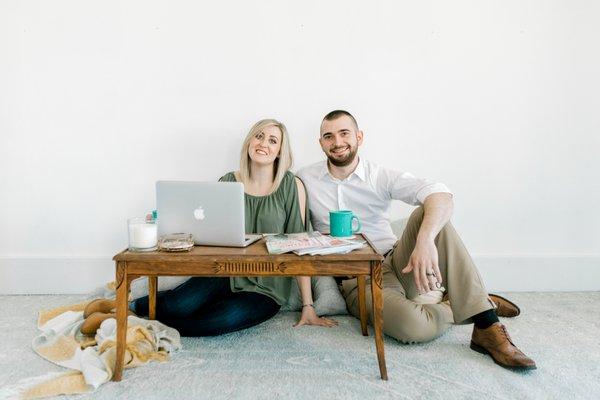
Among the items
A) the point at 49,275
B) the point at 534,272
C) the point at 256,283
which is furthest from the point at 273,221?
the point at 534,272

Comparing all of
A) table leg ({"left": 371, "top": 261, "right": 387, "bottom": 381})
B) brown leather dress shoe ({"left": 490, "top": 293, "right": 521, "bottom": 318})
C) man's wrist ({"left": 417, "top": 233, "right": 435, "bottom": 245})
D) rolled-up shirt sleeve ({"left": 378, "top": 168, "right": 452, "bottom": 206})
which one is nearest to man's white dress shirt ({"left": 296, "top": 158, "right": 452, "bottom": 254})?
rolled-up shirt sleeve ({"left": 378, "top": 168, "right": 452, "bottom": 206})

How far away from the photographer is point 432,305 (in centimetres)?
186

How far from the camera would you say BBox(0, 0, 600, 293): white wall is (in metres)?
2.42

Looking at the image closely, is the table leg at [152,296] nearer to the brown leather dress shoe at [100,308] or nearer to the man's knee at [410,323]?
the brown leather dress shoe at [100,308]

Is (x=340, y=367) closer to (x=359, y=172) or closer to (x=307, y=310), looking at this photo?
(x=307, y=310)

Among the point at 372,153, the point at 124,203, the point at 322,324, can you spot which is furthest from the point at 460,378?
the point at 124,203

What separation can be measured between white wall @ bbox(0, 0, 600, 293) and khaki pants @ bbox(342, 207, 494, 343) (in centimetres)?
80

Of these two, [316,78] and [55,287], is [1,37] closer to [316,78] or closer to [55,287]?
[55,287]

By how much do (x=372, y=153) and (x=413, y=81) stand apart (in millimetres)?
458

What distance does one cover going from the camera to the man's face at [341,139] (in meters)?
2.05

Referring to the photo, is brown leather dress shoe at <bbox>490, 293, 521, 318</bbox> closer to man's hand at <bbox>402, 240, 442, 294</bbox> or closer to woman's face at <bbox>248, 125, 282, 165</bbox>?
man's hand at <bbox>402, 240, 442, 294</bbox>

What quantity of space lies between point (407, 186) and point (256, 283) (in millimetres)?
799

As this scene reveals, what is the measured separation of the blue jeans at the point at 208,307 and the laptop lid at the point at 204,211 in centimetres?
45

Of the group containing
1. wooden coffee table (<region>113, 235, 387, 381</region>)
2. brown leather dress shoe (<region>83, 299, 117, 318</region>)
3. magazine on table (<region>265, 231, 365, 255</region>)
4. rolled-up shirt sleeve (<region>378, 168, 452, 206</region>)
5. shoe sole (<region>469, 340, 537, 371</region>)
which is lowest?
shoe sole (<region>469, 340, 537, 371</region>)
